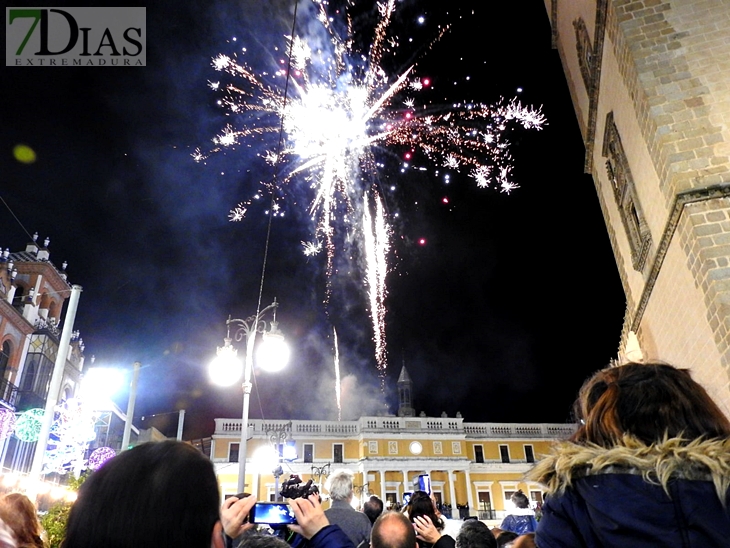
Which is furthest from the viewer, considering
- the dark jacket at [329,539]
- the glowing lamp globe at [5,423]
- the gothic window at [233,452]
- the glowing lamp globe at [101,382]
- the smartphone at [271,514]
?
the gothic window at [233,452]

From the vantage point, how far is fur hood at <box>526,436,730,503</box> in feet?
5.20

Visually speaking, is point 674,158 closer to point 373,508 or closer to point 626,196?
point 626,196

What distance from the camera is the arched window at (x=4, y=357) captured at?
19844 mm

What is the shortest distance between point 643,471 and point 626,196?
31.5 ft

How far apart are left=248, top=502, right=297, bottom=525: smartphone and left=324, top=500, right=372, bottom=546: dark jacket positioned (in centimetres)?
196

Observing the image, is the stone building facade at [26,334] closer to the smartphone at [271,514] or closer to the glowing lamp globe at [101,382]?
the glowing lamp globe at [101,382]

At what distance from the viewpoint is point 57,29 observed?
1058 centimetres

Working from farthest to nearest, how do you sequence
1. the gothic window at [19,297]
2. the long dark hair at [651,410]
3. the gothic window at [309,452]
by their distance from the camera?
the gothic window at [309,452], the gothic window at [19,297], the long dark hair at [651,410]

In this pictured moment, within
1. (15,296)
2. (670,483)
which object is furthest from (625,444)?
(15,296)

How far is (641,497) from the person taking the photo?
159 centimetres

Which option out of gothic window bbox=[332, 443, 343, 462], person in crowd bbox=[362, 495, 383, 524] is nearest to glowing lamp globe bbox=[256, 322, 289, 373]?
person in crowd bbox=[362, 495, 383, 524]

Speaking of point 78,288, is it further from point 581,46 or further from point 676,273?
point 581,46

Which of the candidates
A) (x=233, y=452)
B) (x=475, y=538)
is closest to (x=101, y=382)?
(x=475, y=538)

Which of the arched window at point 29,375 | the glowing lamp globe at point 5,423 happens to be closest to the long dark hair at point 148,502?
the glowing lamp globe at point 5,423
